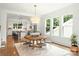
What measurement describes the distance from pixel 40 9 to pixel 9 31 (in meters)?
0.73

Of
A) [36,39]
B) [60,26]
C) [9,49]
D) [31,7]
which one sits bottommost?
[9,49]

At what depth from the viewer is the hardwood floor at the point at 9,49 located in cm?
226

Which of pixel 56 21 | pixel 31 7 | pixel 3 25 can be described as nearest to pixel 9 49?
pixel 3 25

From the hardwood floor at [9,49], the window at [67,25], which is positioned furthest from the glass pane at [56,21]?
the hardwood floor at [9,49]

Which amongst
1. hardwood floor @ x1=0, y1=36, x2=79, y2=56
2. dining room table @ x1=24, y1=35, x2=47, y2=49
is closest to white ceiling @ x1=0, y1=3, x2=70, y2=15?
dining room table @ x1=24, y1=35, x2=47, y2=49

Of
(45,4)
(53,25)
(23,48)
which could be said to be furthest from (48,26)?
(23,48)

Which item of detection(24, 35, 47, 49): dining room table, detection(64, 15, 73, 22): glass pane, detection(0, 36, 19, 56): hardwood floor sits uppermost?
detection(64, 15, 73, 22): glass pane

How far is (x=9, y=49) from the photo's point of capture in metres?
2.27

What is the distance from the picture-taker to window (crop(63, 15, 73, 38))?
2246 millimetres

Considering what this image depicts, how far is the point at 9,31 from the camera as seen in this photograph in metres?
2.25

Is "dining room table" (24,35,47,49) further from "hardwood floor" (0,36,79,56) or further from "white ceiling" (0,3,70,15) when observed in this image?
"white ceiling" (0,3,70,15)

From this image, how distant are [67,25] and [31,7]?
0.78 meters

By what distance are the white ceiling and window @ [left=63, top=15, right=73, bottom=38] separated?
250mm

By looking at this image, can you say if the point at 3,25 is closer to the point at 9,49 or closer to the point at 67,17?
the point at 9,49
